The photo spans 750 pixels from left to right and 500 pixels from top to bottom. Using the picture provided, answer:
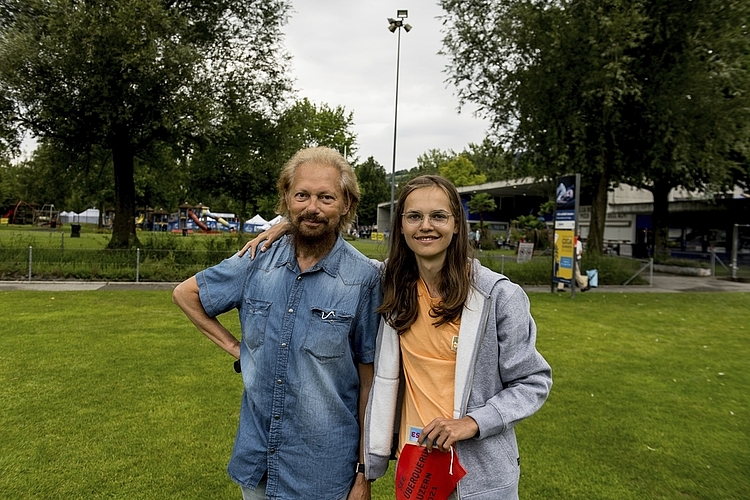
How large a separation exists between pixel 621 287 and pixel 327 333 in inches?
783

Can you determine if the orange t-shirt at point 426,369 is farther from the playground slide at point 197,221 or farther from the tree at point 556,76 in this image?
the playground slide at point 197,221

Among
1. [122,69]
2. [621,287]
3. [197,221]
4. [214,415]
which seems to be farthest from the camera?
[197,221]

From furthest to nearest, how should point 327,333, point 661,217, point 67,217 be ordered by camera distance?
point 67,217 < point 661,217 < point 327,333

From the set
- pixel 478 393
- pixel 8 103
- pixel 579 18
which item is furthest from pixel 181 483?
pixel 579 18

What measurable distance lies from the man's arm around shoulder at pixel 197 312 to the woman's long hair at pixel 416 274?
81 centimetres

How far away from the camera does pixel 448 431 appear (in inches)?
74.5

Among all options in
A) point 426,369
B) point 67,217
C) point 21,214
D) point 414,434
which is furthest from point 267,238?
point 21,214

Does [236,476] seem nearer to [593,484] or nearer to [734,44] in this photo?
[593,484]

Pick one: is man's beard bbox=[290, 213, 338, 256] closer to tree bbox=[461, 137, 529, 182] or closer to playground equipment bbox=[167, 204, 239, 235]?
tree bbox=[461, 137, 529, 182]

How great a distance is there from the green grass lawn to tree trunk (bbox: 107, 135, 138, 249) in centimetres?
1151

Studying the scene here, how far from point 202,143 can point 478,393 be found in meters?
21.3

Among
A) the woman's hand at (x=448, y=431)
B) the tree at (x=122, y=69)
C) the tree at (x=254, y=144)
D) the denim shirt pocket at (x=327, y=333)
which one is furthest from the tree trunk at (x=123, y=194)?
the woman's hand at (x=448, y=431)

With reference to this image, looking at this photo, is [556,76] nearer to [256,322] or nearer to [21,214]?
[256,322]

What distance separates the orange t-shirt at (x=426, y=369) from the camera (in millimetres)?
2031
